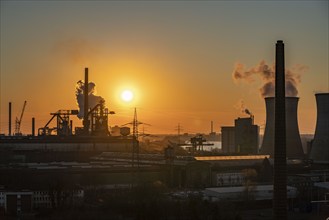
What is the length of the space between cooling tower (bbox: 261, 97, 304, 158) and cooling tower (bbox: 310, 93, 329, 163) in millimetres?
1197

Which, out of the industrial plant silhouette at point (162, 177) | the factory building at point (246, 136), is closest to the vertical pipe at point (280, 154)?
the industrial plant silhouette at point (162, 177)

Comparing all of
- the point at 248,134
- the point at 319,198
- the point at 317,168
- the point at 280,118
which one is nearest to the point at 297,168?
the point at 317,168

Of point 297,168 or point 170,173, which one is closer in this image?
point 170,173

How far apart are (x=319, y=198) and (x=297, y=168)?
719 cm

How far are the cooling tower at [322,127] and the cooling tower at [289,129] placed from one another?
3.93 feet

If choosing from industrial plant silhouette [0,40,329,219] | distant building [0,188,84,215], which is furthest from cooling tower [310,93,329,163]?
distant building [0,188,84,215]

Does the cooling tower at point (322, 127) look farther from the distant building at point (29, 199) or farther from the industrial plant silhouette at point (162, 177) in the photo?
the distant building at point (29, 199)

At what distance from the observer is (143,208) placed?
17266 mm

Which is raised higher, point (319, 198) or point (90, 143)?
point (90, 143)

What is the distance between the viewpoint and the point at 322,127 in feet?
96.3

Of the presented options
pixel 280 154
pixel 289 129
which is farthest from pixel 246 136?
pixel 280 154

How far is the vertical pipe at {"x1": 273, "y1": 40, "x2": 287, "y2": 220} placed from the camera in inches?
624

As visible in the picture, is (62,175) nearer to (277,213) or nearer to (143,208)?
(143,208)

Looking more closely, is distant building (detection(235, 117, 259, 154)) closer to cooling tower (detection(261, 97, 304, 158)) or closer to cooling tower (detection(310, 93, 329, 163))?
cooling tower (detection(261, 97, 304, 158))
